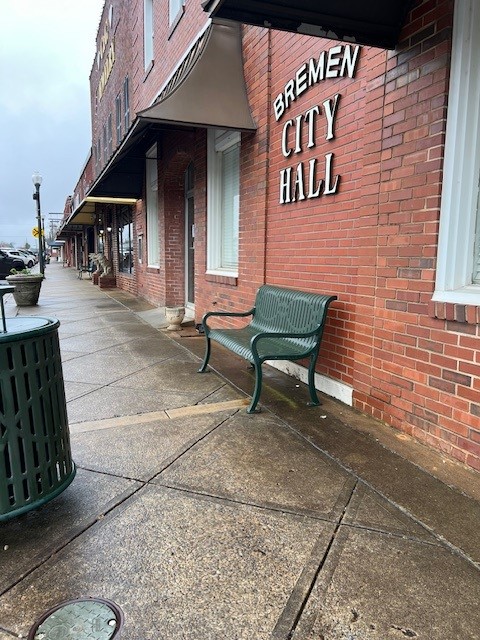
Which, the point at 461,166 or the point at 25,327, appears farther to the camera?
the point at 461,166

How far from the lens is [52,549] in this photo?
2.17 meters

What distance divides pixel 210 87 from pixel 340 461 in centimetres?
459

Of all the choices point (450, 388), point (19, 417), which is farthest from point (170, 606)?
point (450, 388)

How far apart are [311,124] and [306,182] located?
1.77ft

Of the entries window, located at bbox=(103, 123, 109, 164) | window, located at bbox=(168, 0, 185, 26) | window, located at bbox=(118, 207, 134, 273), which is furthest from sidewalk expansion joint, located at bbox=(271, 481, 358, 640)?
window, located at bbox=(103, 123, 109, 164)

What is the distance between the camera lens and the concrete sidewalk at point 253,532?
1781 millimetres

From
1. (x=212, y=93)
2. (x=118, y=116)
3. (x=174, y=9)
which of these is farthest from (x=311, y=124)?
(x=118, y=116)

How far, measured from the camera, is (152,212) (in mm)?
11789

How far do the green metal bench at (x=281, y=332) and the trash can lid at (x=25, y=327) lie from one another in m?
1.75

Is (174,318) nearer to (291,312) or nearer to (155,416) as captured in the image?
(291,312)

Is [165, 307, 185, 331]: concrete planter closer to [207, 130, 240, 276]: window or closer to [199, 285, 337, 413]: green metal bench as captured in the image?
[207, 130, 240, 276]: window

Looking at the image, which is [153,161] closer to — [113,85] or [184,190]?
[184,190]

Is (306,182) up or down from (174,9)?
down

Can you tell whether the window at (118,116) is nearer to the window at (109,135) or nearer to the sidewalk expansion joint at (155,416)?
the window at (109,135)
